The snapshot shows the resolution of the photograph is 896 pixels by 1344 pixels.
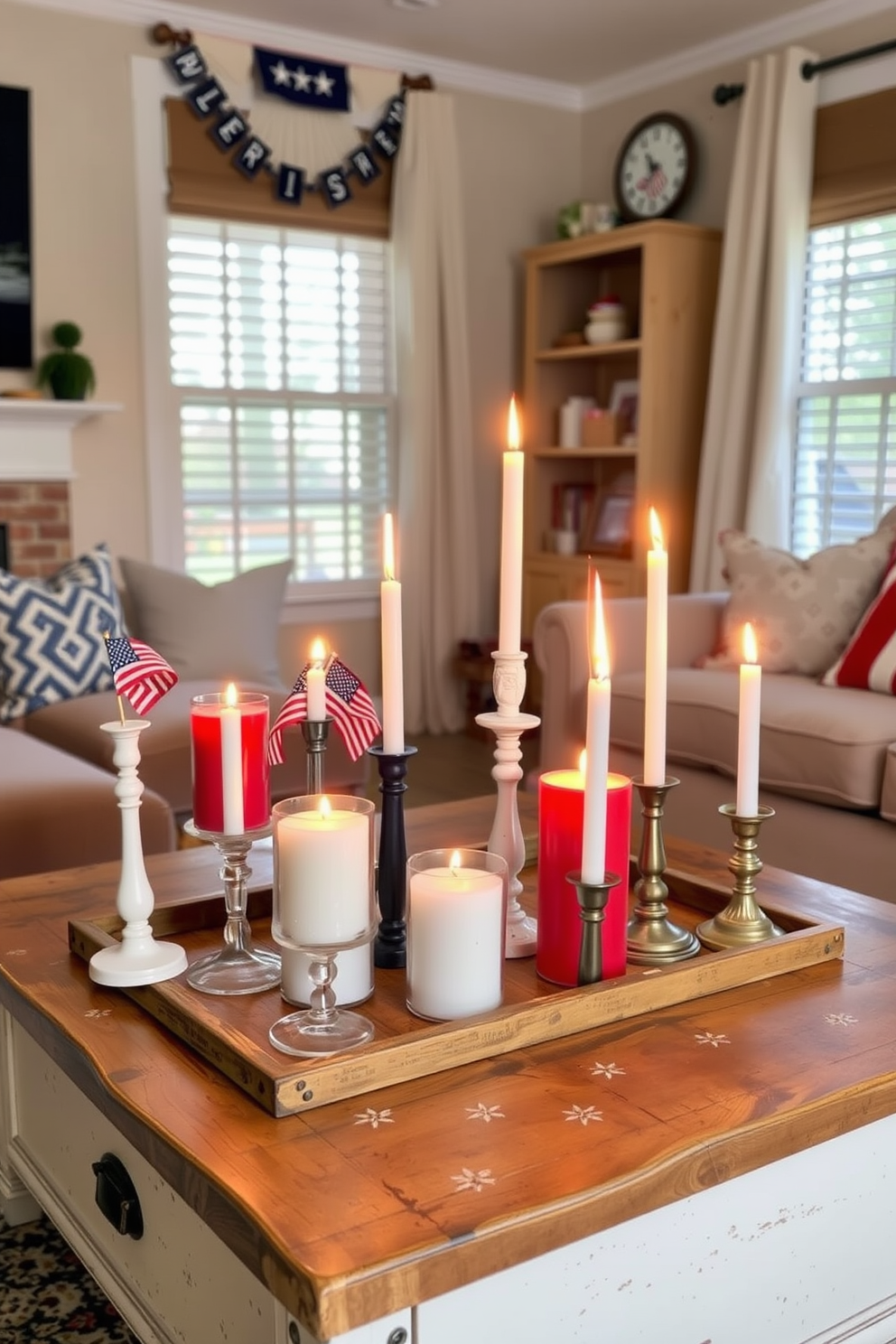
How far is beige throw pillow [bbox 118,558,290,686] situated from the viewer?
3.50 metres

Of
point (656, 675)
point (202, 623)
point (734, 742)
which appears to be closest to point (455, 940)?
point (656, 675)

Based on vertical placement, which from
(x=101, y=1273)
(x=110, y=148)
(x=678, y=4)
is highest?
(x=678, y=4)

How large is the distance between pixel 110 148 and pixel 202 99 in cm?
36

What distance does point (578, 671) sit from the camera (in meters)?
3.22

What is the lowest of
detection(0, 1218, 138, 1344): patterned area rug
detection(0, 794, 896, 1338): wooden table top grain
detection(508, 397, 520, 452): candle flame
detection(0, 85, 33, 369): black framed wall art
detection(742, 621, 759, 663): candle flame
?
detection(0, 1218, 138, 1344): patterned area rug

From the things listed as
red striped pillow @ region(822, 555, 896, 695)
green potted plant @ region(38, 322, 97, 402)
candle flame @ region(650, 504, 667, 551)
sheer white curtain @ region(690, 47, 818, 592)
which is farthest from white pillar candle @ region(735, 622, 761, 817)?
green potted plant @ region(38, 322, 97, 402)

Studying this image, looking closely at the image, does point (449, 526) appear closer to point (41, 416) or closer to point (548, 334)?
point (548, 334)

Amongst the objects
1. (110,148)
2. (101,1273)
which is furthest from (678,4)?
(101,1273)

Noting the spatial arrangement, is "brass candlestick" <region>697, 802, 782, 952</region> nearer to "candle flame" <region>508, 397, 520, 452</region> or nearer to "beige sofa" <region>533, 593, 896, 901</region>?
"candle flame" <region>508, 397, 520, 452</region>

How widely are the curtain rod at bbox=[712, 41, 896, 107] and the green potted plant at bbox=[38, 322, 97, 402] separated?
2367 millimetres

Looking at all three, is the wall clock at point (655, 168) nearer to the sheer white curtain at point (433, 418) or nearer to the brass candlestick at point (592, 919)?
the sheer white curtain at point (433, 418)

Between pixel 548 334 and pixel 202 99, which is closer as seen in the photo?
pixel 202 99

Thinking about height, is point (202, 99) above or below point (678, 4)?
below

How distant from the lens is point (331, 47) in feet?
14.8
